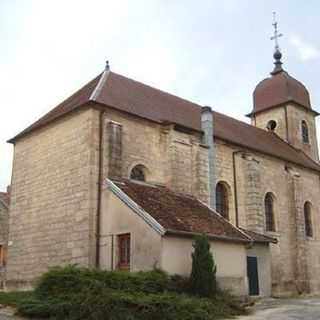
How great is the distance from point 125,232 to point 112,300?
194 inches

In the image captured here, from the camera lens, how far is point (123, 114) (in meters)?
18.2

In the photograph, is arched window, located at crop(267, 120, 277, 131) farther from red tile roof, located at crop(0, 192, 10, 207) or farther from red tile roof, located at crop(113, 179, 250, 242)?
red tile roof, located at crop(0, 192, 10, 207)

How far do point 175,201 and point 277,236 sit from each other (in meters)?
8.74

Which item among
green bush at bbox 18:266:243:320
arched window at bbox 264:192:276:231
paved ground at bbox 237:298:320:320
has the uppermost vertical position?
arched window at bbox 264:192:276:231

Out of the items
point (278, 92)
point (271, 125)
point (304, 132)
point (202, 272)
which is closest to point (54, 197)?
point (202, 272)

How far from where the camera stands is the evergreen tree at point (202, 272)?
1312cm

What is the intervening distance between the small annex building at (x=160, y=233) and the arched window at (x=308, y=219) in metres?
10.9

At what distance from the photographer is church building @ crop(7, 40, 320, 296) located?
1523cm

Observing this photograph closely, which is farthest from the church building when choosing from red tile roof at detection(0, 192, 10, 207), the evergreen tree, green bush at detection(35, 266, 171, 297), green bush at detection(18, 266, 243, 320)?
red tile roof at detection(0, 192, 10, 207)

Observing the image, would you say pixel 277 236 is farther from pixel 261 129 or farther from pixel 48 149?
pixel 48 149

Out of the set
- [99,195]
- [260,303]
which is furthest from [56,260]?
[260,303]

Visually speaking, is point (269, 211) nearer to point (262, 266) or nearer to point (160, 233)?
point (262, 266)

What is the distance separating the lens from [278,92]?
31.8 meters

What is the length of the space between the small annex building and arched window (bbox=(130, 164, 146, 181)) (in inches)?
41.1
